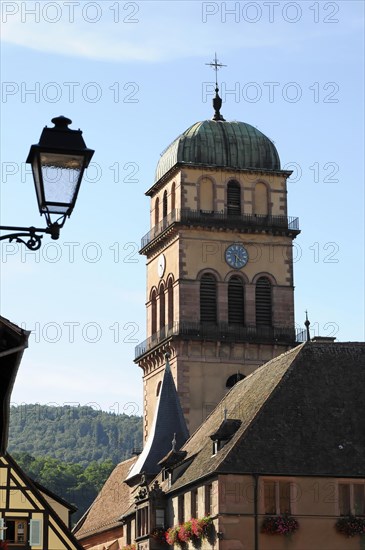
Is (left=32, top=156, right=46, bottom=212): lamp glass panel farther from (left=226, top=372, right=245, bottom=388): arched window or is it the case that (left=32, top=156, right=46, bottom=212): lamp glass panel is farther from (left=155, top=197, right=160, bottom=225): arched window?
(left=155, top=197, right=160, bottom=225): arched window

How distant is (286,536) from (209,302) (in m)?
40.0

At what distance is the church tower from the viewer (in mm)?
84250

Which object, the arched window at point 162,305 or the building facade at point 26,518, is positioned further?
the arched window at point 162,305

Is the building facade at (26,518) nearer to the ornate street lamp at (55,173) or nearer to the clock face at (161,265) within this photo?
the ornate street lamp at (55,173)

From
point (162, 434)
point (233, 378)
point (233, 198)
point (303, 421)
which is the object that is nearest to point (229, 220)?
point (233, 198)

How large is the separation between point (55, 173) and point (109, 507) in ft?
244

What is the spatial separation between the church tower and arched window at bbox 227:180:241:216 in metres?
0.06

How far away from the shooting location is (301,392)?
51.7 metres

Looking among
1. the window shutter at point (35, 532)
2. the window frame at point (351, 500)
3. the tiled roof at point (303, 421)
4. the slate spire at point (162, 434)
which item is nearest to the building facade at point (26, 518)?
the window shutter at point (35, 532)

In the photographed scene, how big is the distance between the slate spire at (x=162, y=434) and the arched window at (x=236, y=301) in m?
12.8

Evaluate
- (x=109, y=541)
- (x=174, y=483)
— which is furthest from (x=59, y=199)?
(x=109, y=541)

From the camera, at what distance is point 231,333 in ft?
279

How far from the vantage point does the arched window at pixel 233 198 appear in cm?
8900

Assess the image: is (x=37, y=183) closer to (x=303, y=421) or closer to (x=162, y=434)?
(x=303, y=421)
